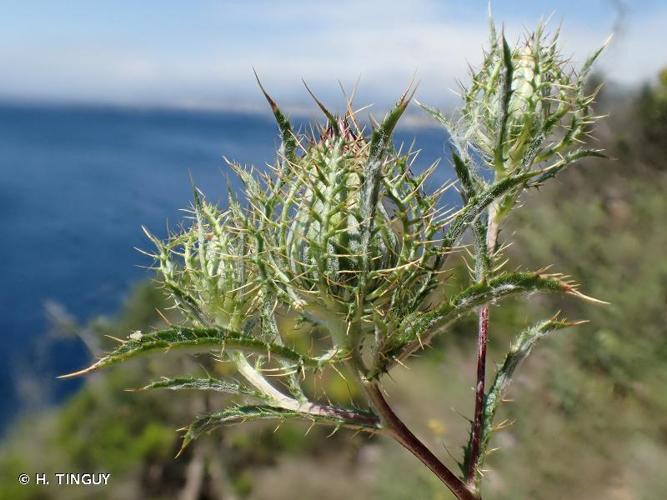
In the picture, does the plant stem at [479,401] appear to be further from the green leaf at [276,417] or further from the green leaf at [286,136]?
the green leaf at [286,136]

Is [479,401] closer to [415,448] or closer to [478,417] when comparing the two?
[478,417]

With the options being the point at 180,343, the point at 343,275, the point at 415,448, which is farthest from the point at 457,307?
the point at 180,343

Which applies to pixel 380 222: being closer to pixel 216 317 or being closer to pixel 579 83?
pixel 216 317

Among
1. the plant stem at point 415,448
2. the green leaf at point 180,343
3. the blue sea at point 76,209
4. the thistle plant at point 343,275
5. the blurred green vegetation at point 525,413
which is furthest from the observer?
the blue sea at point 76,209

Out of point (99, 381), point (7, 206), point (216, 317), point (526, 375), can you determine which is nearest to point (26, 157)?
point (7, 206)

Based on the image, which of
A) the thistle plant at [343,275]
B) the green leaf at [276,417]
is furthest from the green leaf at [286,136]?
the green leaf at [276,417]

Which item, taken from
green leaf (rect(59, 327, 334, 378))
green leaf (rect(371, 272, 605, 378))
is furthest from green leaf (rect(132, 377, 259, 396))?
green leaf (rect(371, 272, 605, 378))

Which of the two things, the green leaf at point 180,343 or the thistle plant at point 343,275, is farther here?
the thistle plant at point 343,275
